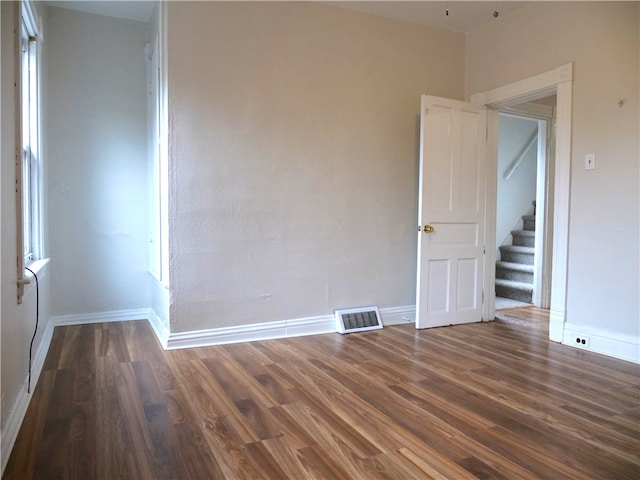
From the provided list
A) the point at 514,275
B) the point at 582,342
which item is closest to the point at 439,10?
the point at 582,342

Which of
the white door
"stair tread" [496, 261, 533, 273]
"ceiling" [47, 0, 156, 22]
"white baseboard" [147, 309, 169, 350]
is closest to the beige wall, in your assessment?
"white baseboard" [147, 309, 169, 350]

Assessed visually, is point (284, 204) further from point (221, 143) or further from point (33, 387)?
point (33, 387)

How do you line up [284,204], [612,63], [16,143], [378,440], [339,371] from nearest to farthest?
[378,440]
[16,143]
[339,371]
[612,63]
[284,204]

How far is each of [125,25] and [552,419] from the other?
4.58 metres

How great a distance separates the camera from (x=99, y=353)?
3230 mm

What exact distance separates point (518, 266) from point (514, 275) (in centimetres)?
13

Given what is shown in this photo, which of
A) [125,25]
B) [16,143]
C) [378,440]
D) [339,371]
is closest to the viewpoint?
[378,440]

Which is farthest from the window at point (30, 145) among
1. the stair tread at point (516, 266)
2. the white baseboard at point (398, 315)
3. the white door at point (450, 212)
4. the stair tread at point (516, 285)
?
the stair tread at point (516, 266)

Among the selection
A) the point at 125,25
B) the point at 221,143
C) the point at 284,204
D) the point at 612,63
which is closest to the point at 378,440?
the point at 284,204

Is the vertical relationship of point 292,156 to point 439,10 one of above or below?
below

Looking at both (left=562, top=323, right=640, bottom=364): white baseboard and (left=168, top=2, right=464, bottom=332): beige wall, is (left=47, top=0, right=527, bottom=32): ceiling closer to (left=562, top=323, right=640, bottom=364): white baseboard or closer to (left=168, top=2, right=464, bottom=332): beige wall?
(left=168, top=2, right=464, bottom=332): beige wall

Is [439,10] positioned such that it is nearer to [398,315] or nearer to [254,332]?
[398,315]

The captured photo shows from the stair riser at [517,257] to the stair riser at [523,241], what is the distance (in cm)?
24

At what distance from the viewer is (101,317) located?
4.21m
